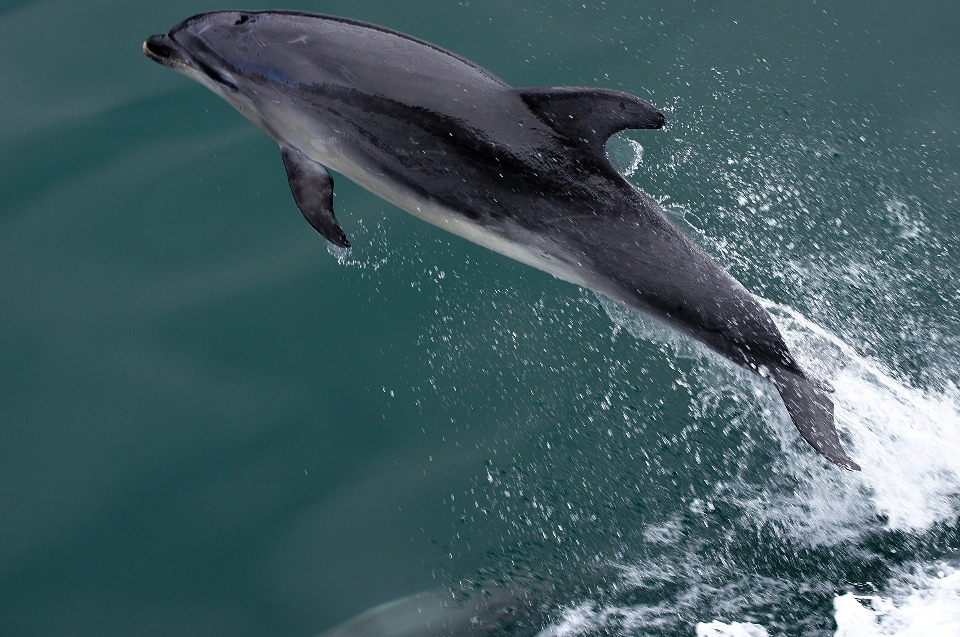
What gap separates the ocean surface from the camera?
5.70 meters

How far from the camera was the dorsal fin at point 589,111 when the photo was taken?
16.7 feet

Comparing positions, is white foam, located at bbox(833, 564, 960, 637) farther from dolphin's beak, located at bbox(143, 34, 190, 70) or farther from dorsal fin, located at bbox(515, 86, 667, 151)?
dolphin's beak, located at bbox(143, 34, 190, 70)

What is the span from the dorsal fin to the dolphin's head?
1.62 metres

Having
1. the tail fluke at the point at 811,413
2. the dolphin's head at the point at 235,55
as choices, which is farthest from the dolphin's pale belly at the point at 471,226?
the tail fluke at the point at 811,413

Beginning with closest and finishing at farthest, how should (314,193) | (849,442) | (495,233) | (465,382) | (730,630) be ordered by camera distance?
1. (730,630)
2. (495,233)
3. (314,193)
4. (849,442)
5. (465,382)

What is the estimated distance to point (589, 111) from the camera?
5.14 m

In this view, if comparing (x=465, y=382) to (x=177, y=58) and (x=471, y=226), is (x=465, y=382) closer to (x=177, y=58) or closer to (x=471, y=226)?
(x=471, y=226)

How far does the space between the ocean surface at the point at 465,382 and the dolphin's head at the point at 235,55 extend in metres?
1.64

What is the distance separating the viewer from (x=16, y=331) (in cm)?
668

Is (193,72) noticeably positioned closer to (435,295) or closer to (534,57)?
(435,295)

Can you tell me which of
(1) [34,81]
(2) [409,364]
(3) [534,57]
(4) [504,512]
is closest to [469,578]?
(4) [504,512]

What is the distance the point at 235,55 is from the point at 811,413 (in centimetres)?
424

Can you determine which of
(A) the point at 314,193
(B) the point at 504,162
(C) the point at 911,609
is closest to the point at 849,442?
(C) the point at 911,609

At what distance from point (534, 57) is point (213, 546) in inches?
205
